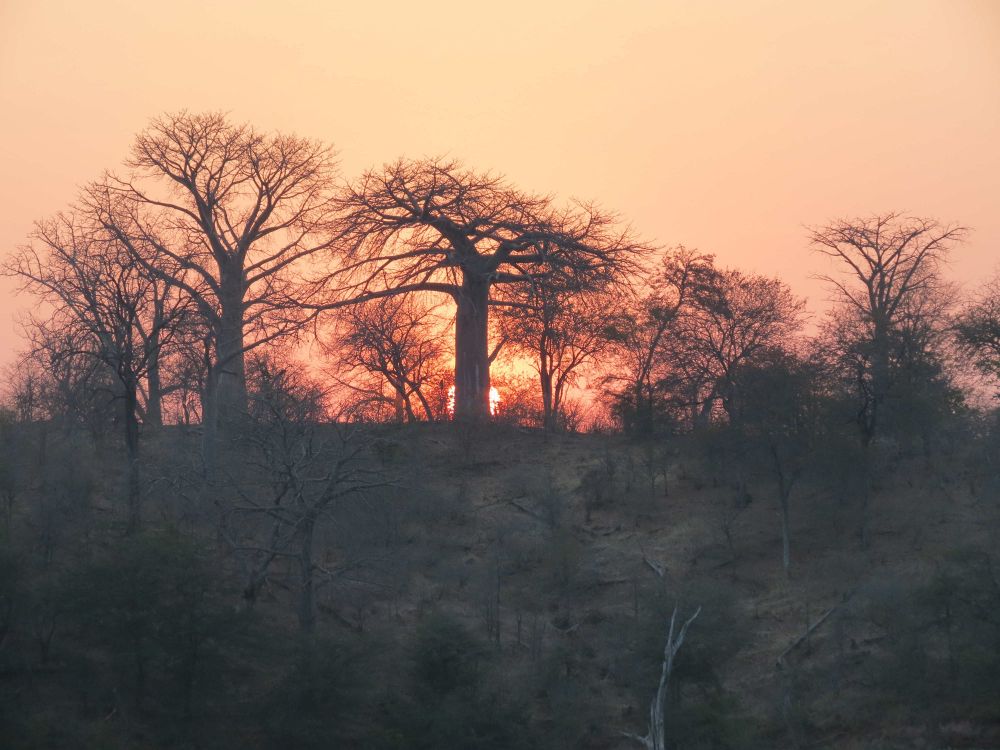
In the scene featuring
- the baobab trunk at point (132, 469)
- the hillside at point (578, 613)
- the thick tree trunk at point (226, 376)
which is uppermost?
the thick tree trunk at point (226, 376)

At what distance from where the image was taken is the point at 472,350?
33625 mm

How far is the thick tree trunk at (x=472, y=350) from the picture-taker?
108 feet

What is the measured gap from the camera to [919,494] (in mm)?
27844

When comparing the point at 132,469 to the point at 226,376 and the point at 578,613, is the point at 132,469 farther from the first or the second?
the point at 578,613

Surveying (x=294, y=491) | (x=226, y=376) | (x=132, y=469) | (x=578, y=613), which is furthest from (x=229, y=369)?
(x=578, y=613)

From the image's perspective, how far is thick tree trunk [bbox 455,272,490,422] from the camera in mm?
33062

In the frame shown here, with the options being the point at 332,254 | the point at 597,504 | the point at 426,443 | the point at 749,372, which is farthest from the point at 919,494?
the point at 332,254

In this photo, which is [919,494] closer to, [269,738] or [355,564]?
[355,564]

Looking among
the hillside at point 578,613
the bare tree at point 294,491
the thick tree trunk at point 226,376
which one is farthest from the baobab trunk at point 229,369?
the bare tree at point 294,491

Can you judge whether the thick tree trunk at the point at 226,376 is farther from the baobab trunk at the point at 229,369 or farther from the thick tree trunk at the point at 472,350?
the thick tree trunk at the point at 472,350

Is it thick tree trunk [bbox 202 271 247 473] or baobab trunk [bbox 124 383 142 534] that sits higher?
thick tree trunk [bbox 202 271 247 473]

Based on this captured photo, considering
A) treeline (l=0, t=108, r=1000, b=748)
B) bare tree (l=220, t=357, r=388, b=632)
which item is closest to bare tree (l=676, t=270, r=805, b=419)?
treeline (l=0, t=108, r=1000, b=748)

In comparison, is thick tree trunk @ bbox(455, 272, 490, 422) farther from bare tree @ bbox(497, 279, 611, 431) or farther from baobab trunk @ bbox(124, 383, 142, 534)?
baobab trunk @ bbox(124, 383, 142, 534)

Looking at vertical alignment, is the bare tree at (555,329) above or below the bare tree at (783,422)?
above
